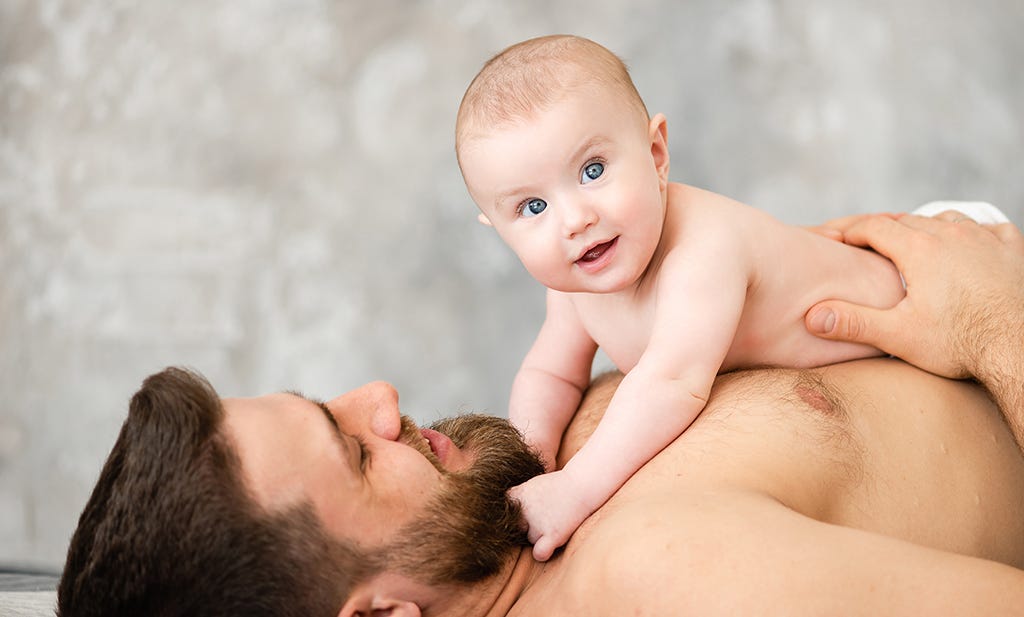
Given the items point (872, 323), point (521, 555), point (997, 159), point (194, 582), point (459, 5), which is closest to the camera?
point (194, 582)

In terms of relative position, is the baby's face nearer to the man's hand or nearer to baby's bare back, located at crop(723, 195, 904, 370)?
baby's bare back, located at crop(723, 195, 904, 370)

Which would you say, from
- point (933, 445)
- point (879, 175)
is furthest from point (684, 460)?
point (879, 175)

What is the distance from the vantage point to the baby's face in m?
1.71

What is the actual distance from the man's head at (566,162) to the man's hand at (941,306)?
0.42m

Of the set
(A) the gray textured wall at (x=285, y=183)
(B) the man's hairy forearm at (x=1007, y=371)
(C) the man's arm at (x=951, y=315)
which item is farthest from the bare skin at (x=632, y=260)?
(A) the gray textured wall at (x=285, y=183)

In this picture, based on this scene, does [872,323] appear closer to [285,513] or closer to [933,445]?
[933,445]

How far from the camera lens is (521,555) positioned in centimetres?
188

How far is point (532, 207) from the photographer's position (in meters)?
1.78

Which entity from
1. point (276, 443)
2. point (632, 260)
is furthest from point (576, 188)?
point (276, 443)

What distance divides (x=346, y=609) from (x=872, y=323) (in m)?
1.00

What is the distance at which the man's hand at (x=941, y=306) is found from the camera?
200 cm

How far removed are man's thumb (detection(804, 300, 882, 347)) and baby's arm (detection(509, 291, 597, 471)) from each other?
18.0 inches

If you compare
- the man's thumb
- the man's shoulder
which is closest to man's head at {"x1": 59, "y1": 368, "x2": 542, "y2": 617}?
the man's shoulder

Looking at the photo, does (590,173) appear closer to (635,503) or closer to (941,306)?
(635,503)
